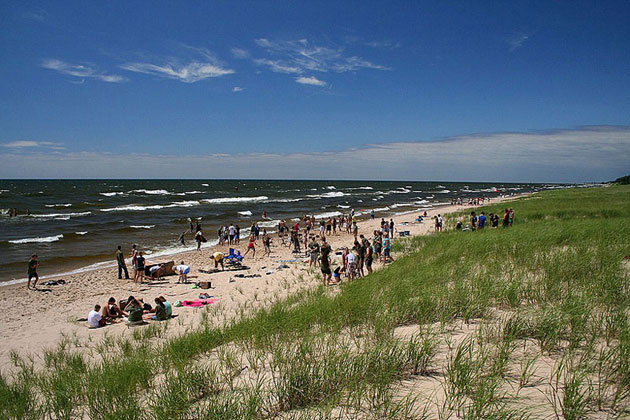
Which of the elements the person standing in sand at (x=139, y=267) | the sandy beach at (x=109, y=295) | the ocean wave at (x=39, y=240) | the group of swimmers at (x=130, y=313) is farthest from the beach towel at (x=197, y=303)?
the ocean wave at (x=39, y=240)

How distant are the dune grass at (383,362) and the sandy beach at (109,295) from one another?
8.78 ft

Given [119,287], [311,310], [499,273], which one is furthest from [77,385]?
[119,287]

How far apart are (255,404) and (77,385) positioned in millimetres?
2672

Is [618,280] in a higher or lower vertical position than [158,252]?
higher

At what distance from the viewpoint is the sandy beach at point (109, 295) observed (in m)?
8.62

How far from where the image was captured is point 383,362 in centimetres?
354

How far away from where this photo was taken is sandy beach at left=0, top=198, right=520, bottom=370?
862cm

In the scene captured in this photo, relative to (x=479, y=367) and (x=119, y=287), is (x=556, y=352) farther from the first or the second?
(x=119, y=287)

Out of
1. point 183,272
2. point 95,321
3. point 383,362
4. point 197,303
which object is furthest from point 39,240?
point 383,362

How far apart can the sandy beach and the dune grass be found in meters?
2.67

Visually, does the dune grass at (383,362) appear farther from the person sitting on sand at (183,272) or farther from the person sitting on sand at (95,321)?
the person sitting on sand at (183,272)

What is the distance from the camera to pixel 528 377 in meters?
3.11

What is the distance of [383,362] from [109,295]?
1256cm

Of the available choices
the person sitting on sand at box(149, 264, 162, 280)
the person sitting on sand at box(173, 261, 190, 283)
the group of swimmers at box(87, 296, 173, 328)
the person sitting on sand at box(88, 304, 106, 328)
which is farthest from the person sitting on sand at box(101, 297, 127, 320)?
the person sitting on sand at box(149, 264, 162, 280)
